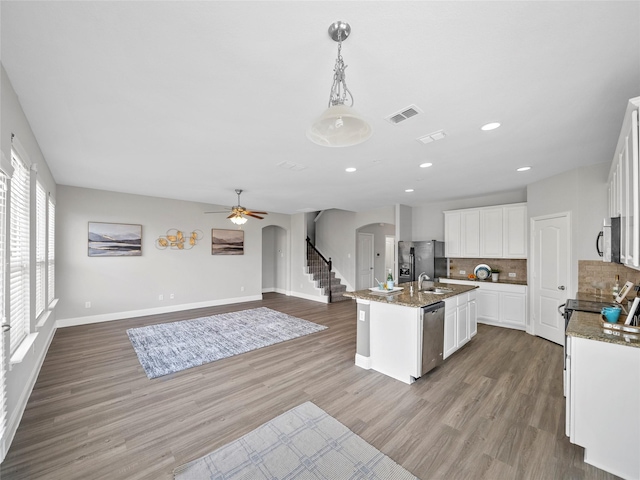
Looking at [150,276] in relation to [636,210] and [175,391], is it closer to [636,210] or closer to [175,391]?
[175,391]

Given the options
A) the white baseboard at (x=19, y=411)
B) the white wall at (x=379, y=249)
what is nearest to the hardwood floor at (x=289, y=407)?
the white baseboard at (x=19, y=411)

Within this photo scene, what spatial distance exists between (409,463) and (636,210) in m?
2.35

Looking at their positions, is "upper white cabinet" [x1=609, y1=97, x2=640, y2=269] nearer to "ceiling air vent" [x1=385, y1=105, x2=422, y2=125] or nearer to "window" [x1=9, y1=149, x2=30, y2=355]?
"ceiling air vent" [x1=385, y1=105, x2=422, y2=125]

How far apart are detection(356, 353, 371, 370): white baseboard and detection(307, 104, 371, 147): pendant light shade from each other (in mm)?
2999

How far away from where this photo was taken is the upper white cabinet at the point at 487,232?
5.40 meters

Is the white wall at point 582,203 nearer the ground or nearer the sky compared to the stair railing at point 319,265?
nearer the sky

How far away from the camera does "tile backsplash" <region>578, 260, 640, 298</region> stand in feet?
12.5

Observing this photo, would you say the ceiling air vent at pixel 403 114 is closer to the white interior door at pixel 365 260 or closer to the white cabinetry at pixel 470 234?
the white cabinetry at pixel 470 234

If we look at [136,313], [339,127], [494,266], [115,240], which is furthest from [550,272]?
[115,240]

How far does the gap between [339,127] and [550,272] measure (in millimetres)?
5029

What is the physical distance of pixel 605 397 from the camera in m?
1.94

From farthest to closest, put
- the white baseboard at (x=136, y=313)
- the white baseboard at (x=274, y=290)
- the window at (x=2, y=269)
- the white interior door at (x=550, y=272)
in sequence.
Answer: the white baseboard at (x=274, y=290) < the white baseboard at (x=136, y=313) < the white interior door at (x=550, y=272) < the window at (x=2, y=269)

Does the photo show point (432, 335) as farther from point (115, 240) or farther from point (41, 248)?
point (115, 240)

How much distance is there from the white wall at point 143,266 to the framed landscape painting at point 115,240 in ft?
0.31
